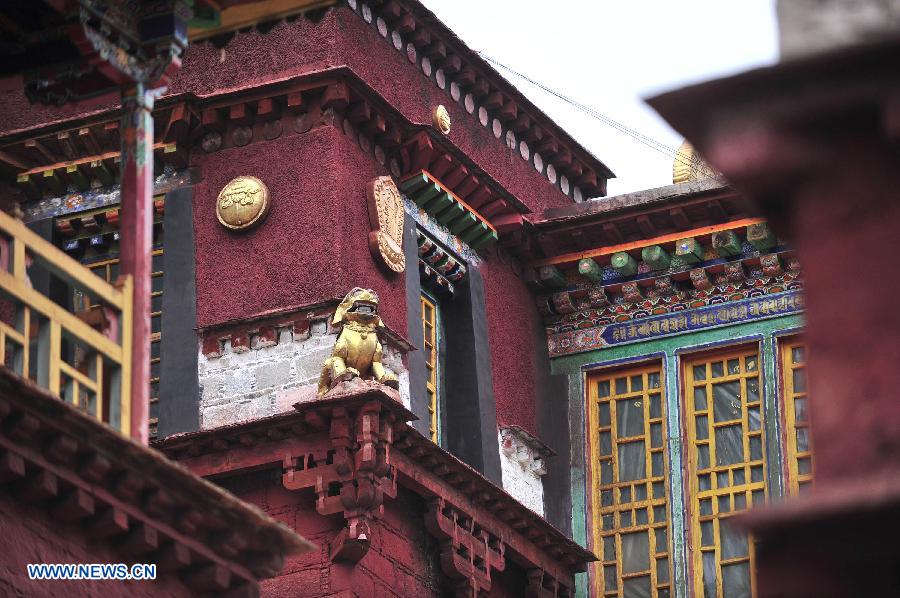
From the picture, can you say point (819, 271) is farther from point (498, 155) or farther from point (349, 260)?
point (498, 155)

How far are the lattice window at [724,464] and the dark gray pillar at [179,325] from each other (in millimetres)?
5300

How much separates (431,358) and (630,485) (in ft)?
8.51

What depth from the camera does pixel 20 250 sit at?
15.6m

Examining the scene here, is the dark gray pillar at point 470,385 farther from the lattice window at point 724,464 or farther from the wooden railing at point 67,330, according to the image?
the wooden railing at point 67,330

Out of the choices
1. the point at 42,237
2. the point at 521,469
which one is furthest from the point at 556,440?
the point at 42,237

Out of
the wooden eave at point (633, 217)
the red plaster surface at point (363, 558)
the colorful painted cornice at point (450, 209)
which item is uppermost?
the wooden eave at point (633, 217)

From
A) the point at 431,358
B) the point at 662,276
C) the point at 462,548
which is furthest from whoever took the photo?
the point at 662,276

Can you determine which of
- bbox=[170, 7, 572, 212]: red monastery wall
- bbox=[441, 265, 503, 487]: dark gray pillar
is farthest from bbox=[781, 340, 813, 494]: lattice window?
A: bbox=[170, 7, 572, 212]: red monastery wall

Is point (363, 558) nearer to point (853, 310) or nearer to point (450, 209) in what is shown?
point (450, 209)

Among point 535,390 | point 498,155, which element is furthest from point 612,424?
point 498,155

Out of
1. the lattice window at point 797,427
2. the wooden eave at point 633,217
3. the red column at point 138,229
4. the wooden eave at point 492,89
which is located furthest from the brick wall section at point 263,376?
the red column at point 138,229

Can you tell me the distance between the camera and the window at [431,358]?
82.4 ft

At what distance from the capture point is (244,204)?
24.3m

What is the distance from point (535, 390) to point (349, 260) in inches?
149
